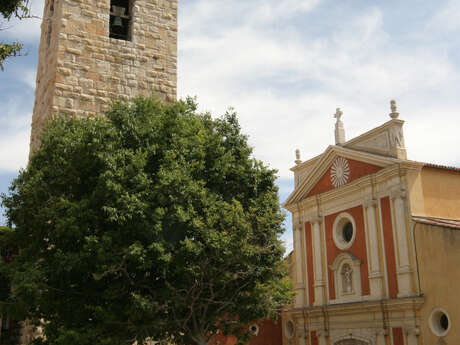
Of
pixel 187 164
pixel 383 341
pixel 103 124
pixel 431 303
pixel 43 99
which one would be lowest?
pixel 383 341

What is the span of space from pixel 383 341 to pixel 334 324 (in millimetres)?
2890

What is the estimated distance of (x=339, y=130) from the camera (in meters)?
25.0

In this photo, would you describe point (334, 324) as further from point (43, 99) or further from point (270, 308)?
point (43, 99)

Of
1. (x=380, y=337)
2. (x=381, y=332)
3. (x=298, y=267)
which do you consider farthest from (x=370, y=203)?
(x=298, y=267)

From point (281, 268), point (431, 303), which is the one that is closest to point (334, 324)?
point (431, 303)

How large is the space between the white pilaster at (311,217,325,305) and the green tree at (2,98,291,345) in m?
10.6

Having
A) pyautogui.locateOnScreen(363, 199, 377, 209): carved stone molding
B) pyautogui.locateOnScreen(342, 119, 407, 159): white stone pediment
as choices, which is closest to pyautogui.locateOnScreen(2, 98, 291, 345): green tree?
pyautogui.locateOnScreen(363, 199, 377, 209): carved stone molding

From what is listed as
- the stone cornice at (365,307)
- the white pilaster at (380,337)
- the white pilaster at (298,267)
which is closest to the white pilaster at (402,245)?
the stone cornice at (365,307)

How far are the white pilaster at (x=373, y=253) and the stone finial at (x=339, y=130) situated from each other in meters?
3.81

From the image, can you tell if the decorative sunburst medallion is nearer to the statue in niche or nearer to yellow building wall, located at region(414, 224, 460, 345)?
the statue in niche

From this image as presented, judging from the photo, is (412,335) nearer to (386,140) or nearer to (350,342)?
(350,342)

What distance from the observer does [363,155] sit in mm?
22438

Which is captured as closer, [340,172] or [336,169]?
[340,172]

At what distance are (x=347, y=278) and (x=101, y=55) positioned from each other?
1366cm
